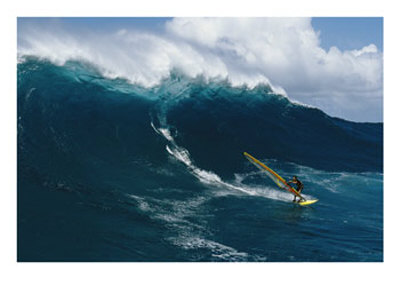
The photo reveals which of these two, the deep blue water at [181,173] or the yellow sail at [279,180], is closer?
the deep blue water at [181,173]

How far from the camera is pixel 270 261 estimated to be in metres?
6.18

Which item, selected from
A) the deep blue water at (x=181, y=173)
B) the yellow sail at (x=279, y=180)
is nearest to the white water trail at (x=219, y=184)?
the deep blue water at (x=181, y=173)

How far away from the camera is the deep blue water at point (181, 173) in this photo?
6547 millimetres

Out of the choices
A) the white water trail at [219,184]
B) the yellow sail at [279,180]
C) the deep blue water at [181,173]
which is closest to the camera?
the deep blue water at [181,173]

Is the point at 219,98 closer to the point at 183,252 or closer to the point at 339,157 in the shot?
the point at 339,157

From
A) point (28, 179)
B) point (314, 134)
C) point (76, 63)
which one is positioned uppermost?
point (76, 63)

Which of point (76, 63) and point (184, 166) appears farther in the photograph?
point (76, 63)

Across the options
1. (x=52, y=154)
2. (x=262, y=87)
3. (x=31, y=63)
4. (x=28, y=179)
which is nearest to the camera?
(x=28, y=179)

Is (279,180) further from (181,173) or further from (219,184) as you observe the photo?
(181,173)

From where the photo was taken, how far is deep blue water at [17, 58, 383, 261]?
6.55 metres

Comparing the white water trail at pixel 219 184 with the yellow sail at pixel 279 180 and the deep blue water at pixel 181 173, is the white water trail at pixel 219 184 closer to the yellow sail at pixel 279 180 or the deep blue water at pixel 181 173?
the deep blue water at pixel 181 173

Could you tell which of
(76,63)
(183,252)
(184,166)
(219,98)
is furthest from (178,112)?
(183,252)

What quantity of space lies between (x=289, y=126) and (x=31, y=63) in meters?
11.7

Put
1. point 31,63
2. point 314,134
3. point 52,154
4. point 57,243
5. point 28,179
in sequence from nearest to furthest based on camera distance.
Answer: point 57,243, point 28,179, point 52,154, point 31,63, point 314,134
